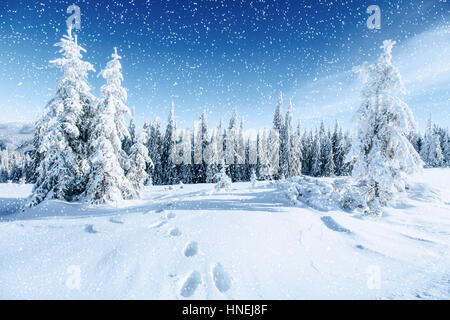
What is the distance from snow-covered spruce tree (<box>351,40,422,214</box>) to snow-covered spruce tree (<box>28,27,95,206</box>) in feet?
53.7

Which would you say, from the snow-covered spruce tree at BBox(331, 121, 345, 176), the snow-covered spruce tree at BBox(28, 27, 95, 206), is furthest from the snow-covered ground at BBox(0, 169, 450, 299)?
the snow-covered spruce tree at BBox(331, 121, 345, 176)

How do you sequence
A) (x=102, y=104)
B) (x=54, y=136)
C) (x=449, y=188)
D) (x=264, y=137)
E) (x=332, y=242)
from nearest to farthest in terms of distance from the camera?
1. (x=332, y=242)
2. (x=54, y=136)
3. (x=102, y=104)
4. (x=449, y=188)
5. (x=264, y=137)

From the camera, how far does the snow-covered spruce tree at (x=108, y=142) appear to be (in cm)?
1123

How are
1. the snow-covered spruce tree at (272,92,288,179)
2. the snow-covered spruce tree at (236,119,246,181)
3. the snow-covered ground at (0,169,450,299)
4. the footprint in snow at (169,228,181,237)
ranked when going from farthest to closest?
the snow-covered spruce tree at (236,119,246,181), the snow-covered spruce tree at (272,92,288,179), the footprint in snow at (169,228,181,237), the snow-covered ground at (0,169,450,299)

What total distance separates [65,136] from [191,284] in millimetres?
11983

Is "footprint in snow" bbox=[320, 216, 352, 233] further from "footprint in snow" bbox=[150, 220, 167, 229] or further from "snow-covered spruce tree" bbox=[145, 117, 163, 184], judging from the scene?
"snow-covered spruce tree" bbox=[145, 117, 163, 184]

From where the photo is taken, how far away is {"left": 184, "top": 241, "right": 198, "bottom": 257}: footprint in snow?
5.03 meters

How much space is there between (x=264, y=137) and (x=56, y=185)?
1922 inches

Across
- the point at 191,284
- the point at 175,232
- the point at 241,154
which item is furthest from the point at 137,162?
the point at 241,154

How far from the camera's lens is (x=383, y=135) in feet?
38.3

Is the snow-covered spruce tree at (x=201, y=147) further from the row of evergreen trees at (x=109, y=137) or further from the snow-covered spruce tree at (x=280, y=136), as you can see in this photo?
the row of evergreen trees at (x=109, y=137)

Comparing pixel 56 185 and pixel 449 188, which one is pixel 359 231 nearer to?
pixel 56 185
